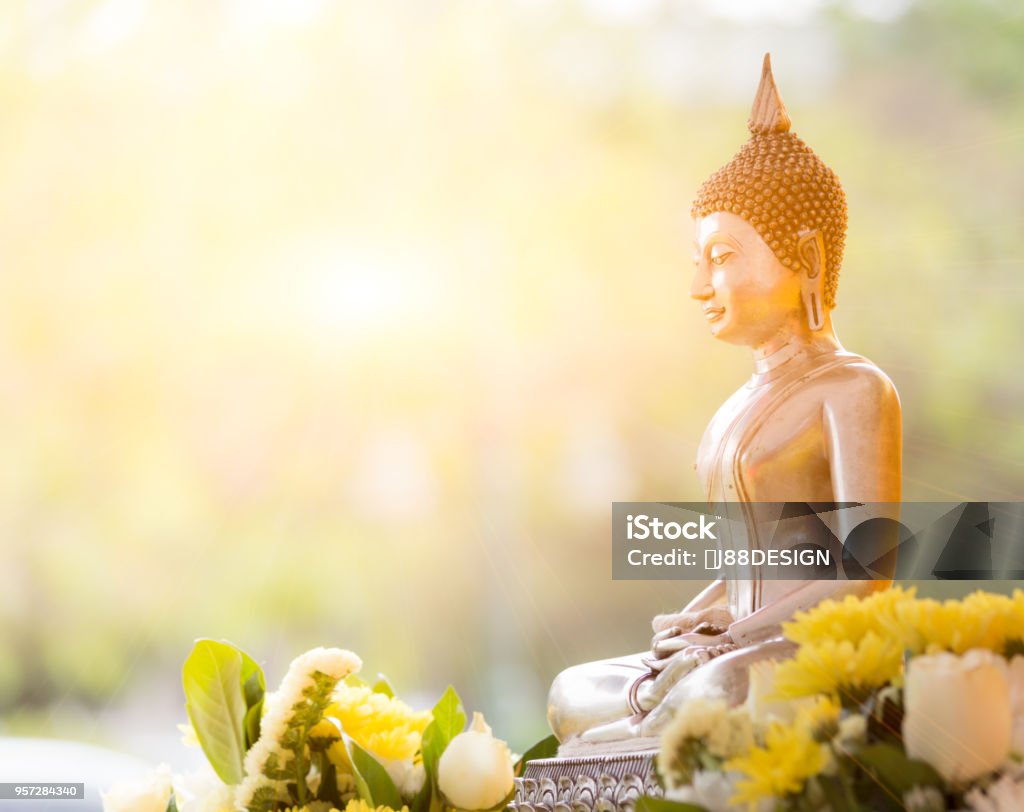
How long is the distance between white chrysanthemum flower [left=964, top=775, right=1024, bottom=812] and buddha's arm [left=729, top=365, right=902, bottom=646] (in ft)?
1.58

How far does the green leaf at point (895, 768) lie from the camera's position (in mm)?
506

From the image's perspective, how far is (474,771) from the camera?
0.85 meters

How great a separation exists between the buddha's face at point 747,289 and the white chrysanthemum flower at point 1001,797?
66 centimetres

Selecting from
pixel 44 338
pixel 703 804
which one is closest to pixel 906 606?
pixel 703 804

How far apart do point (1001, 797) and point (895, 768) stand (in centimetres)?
4

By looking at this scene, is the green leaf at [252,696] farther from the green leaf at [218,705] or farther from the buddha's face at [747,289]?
the buddha's face at [747,289]

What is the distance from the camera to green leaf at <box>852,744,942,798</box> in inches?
19.9

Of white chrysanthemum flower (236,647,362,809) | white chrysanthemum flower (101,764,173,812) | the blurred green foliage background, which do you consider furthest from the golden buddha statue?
the blurred green foliage background

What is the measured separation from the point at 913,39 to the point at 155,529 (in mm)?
1840

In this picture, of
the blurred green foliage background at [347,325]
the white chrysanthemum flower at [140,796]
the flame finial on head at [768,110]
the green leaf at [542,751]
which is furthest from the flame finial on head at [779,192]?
the blurred green foliage background at [347,325]

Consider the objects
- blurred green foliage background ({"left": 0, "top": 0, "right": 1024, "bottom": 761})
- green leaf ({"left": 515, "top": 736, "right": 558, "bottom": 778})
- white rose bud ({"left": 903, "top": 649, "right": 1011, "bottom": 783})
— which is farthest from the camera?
blurred green foliage background ({"left": 0, "top": 0, "right": 1024, "bottom": 761})

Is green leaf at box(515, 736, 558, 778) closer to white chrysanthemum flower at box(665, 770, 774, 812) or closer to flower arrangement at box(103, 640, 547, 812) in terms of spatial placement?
flower arrangement at box(103, 640, 547, 812)

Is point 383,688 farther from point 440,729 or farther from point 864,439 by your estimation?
point 864,439

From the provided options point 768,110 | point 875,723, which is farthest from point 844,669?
point 768,110
